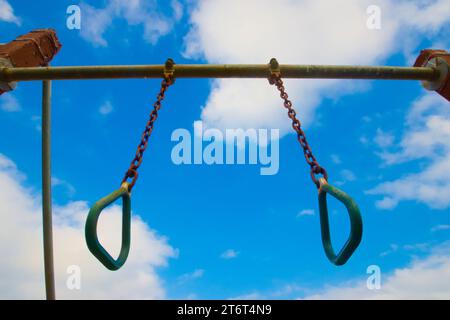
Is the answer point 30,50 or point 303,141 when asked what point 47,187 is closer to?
point 30,50

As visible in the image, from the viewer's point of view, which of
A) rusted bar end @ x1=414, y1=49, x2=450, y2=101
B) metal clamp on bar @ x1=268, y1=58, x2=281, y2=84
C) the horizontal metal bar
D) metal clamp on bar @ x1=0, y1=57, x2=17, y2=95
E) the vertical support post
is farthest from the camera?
the vertical support post

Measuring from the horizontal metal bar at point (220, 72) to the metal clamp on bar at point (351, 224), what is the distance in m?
1.79

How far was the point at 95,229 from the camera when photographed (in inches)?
102

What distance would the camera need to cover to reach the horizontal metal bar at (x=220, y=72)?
4520 mm

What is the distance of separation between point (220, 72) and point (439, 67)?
251 cm

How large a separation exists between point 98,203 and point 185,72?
2244 millimetres

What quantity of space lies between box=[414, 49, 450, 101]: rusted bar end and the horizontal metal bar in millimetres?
72

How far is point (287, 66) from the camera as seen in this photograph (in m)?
4.53

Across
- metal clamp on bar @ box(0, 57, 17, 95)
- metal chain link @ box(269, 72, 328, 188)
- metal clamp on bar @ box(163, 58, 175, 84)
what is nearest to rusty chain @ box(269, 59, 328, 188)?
metal chain link @ box(269, 72, 328, 188)

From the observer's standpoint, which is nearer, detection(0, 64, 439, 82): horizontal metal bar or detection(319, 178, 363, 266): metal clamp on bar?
detection(319, 178, 363, 266): metal clamp on bar

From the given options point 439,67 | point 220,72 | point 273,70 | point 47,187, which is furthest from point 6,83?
point 439,67

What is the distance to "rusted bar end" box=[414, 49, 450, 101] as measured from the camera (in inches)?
185

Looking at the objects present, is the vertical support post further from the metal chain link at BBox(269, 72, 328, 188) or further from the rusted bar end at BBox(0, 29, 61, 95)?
the metal chain link at BBox(269, 72, 328, 188)
